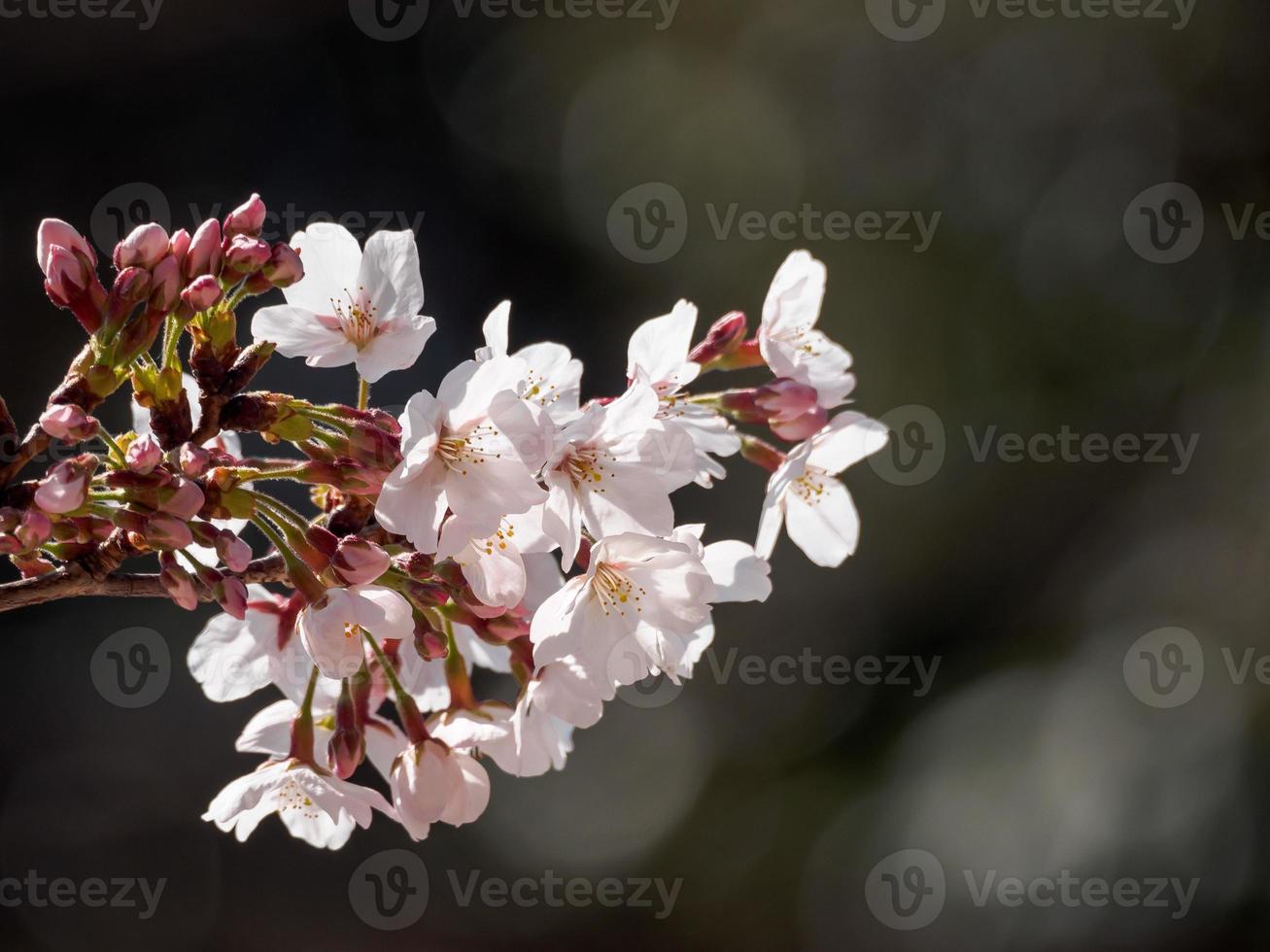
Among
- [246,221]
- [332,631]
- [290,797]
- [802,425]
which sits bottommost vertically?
[290,797]

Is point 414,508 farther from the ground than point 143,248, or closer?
closer

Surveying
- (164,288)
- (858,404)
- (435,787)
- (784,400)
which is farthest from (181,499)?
(858,404)

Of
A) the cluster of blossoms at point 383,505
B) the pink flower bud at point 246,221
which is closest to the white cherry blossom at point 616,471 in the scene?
the cluster of blossoms at point 383,505

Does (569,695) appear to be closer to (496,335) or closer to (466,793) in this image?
(466,793)

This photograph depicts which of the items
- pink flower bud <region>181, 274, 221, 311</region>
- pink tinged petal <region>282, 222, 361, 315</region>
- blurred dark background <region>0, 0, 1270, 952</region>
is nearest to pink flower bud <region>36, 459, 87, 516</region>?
pink flower bud <region>181, 274, 221, 311</region>

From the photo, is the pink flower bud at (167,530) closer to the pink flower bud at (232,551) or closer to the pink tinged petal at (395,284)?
the pink flower bud at (232,551)

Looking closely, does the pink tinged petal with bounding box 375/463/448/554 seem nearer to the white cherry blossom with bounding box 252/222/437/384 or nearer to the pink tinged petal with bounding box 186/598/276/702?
the white cherry blossom with bounding box 252/222/437/384
